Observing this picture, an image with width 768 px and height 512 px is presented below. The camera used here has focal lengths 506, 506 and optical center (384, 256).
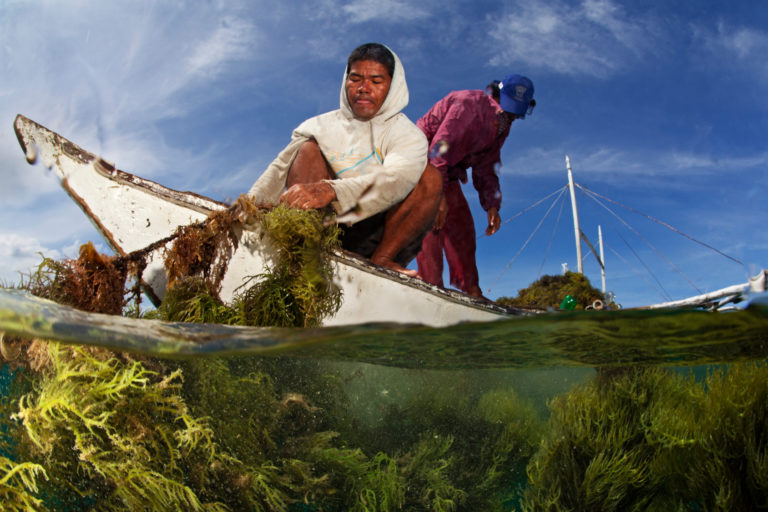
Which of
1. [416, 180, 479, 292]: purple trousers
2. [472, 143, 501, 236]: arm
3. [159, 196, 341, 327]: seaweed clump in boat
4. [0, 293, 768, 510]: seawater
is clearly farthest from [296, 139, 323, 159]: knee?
[472, 143, 501, 236]: arm

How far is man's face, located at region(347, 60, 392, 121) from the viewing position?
2941mm

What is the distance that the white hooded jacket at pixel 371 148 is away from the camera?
105 inches

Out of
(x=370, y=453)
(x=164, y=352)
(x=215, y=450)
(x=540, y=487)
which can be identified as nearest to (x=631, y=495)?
(x=540, y=487)

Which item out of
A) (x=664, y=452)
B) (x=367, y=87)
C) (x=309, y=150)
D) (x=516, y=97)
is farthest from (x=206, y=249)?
(x=516, y=97)

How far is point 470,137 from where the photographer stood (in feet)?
14.2

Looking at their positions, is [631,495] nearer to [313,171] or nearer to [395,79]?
[313,171]

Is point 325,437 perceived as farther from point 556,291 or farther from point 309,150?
point 556,291

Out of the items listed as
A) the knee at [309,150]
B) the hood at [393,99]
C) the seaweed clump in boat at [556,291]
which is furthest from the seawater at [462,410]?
the seaweed clump in boat at [556,291]

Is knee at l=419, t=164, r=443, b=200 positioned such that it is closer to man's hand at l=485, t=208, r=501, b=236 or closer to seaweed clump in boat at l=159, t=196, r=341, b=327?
seaweed clump in boat at l=159, t=196, r=341, b=327

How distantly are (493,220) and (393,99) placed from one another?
1848 mm

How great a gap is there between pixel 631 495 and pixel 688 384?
2.20 ft

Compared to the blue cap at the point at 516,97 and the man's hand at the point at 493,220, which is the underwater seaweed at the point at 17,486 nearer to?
the man's hand at the point at 493,220

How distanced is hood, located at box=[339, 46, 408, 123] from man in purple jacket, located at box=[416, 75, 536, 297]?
4.07 ft

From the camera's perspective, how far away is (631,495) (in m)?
2.44
